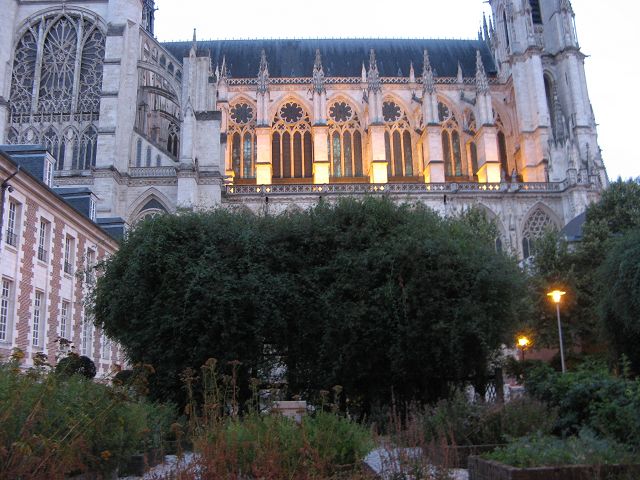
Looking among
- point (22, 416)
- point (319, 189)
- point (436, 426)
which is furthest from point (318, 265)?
point (319, 189)

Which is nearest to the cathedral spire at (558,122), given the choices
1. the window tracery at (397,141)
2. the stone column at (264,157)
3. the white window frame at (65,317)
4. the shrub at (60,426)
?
the window tracery at (397,141)

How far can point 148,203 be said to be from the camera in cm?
3359

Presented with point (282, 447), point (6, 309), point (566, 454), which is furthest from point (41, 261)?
point (566, 454)

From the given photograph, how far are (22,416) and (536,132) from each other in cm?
3912

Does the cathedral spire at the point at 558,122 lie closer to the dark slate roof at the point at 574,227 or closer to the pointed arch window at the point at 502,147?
the pointed arch window at the point at 502,147

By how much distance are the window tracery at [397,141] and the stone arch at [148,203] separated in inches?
631

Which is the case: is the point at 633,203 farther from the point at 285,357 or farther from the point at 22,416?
the point at 22,416

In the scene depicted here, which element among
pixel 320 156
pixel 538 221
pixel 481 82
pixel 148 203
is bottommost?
pixel 538 221

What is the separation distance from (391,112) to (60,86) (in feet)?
71.4

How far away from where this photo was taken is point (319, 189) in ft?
121

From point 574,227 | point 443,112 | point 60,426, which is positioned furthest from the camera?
point 443,112

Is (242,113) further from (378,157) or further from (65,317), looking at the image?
(65,317)

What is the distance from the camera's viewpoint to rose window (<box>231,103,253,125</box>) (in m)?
43.9

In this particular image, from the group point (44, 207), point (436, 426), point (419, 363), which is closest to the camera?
point (436, 426)
